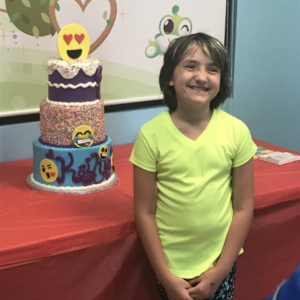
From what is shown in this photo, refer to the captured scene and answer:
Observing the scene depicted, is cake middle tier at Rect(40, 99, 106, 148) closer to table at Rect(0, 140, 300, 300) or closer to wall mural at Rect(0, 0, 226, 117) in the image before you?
table at Rect(0, 140, 300, 300)

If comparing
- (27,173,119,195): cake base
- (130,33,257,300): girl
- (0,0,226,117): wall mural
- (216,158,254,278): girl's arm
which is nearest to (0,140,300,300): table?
(27,173,119,195): cake base

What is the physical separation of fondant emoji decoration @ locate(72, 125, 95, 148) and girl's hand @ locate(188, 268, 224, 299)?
54cm

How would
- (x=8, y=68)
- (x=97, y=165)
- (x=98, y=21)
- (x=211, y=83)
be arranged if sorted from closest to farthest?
1. (x=211, y=83)
2. (x=97, y=165)
3. (x=8, y=68)
4. (x=98, y=21)

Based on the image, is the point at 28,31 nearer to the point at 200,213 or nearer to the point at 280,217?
the point at 200,213

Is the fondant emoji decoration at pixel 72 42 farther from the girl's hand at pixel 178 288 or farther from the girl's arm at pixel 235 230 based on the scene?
the girl's hand at pixel 178 288

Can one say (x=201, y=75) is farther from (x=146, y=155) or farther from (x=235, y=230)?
(x=235, y=230)

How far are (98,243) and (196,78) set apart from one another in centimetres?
48

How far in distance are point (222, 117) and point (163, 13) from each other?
3.07 feet

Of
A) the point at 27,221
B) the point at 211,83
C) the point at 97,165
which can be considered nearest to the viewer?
the point at 211,83

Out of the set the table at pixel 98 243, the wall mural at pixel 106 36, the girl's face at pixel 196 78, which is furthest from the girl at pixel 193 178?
the wall mural at pixel 106 36

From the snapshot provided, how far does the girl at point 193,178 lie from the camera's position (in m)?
0.97

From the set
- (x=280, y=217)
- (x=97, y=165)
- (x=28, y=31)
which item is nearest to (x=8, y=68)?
(x=28, y=31)

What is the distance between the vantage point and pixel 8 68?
1522 millimetres

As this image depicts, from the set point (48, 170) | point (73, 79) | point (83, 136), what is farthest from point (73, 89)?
point (48, 170)
